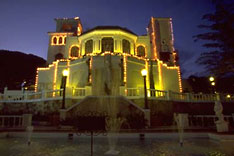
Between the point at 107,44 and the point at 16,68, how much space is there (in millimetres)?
49647

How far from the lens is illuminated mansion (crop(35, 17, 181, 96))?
19906 mm

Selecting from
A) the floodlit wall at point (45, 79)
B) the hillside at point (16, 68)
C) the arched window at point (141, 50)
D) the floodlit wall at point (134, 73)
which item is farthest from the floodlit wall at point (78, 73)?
the hillside at point (16, 68)

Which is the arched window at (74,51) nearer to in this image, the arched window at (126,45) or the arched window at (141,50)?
the arched window at (126,45)

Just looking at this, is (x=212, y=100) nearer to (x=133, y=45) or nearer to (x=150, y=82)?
(x=150, y=82)

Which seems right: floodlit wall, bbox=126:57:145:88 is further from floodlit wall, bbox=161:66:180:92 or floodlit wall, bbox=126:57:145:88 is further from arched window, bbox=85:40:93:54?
arched window, bbox=85:40:93:54

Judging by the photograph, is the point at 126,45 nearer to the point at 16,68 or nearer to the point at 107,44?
the point at 107,44

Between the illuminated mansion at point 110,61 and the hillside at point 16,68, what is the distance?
92.7ft

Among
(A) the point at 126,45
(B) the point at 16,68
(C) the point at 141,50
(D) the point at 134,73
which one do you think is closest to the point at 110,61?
(D) the point at 134,73

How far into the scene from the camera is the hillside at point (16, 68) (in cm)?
4957

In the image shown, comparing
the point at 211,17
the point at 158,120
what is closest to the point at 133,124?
the point at 158,120

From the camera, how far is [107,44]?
2369 centimetres

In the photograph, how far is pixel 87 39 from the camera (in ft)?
81.3

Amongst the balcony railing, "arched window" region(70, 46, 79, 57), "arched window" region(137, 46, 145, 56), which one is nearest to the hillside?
"arched window" region(70, 46, 79, 57)

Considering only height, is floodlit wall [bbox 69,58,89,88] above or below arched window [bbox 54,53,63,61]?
below
